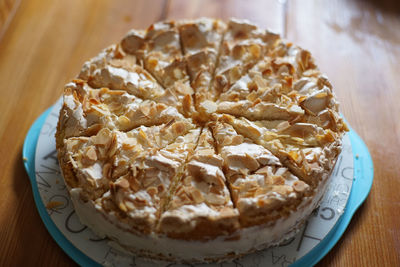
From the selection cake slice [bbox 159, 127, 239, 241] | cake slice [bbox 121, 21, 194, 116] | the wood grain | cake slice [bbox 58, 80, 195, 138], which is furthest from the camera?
the wood grain

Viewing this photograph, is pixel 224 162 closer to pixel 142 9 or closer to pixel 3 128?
pixel 3 128

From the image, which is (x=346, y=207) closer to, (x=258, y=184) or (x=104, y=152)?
(x=258, y=184)

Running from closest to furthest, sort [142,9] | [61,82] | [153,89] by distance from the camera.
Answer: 1. [153,89]
2. [61,82]
3. [142,9]

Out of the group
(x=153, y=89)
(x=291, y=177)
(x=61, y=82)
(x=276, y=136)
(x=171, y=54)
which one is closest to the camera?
(x=291, y=177)

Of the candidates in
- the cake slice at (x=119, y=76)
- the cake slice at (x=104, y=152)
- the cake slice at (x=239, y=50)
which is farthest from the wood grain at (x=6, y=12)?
the cake slice at (x=239, y=50)

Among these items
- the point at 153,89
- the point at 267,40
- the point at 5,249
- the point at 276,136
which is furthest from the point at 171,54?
the point at 5,249

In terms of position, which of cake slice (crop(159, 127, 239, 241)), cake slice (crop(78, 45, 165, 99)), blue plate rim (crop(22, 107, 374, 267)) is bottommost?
blue plate rim (crop(22, 107, 374, 267))

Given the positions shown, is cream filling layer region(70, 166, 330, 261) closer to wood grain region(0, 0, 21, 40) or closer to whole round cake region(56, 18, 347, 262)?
whole round cake region(56, 18, 347, 262)

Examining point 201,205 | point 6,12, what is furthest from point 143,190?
point 6,12

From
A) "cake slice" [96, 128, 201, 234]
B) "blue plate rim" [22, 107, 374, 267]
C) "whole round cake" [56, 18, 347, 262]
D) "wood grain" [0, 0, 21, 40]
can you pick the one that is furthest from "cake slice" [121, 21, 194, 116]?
"wood grain" [0, 0, 21, 40]
